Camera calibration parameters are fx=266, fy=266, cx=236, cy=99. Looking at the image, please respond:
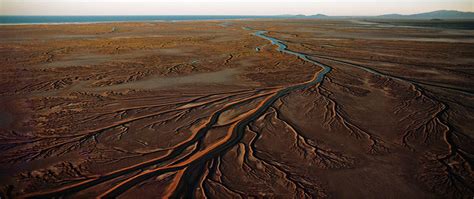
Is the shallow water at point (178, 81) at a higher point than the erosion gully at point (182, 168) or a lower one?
higher

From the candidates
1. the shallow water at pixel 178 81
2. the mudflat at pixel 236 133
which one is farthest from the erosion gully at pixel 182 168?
the shallow water at pixel 178 81

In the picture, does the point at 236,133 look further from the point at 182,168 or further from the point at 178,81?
the point at 178,81

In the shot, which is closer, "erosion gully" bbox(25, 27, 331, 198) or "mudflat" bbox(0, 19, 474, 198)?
"erosion gully" bbox(25, 27, 331, 198)

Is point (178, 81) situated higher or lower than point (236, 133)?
higher

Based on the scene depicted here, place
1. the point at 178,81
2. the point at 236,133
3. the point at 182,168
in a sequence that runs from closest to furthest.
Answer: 1. the point at 182,168
2. the point at 236,133
3. the point at 178,81

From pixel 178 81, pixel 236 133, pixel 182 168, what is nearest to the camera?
pixel 182 168

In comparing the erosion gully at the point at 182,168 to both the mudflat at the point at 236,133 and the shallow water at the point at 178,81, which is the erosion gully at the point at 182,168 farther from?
the shallow water at the point at 178,81

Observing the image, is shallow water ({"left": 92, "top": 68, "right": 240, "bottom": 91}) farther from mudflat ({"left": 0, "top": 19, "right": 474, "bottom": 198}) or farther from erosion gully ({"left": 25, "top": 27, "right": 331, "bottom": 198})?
erosion gully ({"left": 25, "top": 27, "right": 331, "bottom": 198})

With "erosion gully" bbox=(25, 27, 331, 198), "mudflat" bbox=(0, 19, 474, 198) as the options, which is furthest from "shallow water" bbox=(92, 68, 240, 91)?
"erosion gully" bbox=(25, 27, 331, 198)

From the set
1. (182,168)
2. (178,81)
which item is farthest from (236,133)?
(178,81)
